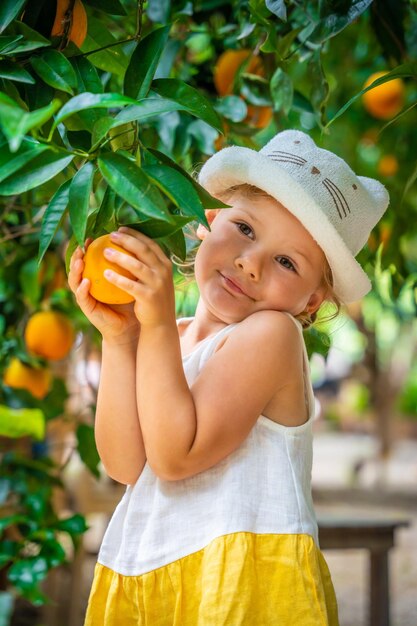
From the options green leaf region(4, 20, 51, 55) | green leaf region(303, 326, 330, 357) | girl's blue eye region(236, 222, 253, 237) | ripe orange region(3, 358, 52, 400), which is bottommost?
ripe orange region(3, 358, 52, 400)

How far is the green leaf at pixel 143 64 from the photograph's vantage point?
88 centimetres

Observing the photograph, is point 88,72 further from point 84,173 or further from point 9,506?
point 9,506

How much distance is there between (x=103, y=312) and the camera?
3.23ft

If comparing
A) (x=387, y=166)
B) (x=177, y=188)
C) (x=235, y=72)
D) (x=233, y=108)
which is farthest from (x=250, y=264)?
(x=387, y=166)

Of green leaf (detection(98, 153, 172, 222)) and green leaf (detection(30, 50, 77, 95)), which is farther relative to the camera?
green leaf (detection(30, 50, 77, 95))

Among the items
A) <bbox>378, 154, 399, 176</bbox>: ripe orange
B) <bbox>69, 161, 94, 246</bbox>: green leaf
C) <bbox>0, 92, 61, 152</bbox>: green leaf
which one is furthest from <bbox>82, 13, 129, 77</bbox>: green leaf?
<bbox>378, 154, 399, 176</bbox>: ripe orange

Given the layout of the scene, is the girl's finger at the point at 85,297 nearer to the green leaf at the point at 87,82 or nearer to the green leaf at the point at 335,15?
the green leaf at the point at 87,82

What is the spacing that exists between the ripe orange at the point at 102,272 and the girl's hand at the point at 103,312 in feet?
0.04

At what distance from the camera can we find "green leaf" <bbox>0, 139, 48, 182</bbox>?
73 cm

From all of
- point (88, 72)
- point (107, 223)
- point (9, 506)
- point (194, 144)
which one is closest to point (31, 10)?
point (88, 72)

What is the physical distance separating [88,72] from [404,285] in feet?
3.74

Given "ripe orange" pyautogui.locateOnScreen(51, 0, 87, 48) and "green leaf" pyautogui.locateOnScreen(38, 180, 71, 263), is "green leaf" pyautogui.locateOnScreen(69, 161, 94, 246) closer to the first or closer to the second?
→ "green leaf" pyautogui.locateOnScreen(38, 180, 71, 263)

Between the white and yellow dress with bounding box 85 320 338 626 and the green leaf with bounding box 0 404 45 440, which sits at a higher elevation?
the white and yellow dress with bounding box 85 320 338 626

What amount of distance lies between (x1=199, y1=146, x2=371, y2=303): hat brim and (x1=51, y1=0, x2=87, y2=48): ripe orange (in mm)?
243
